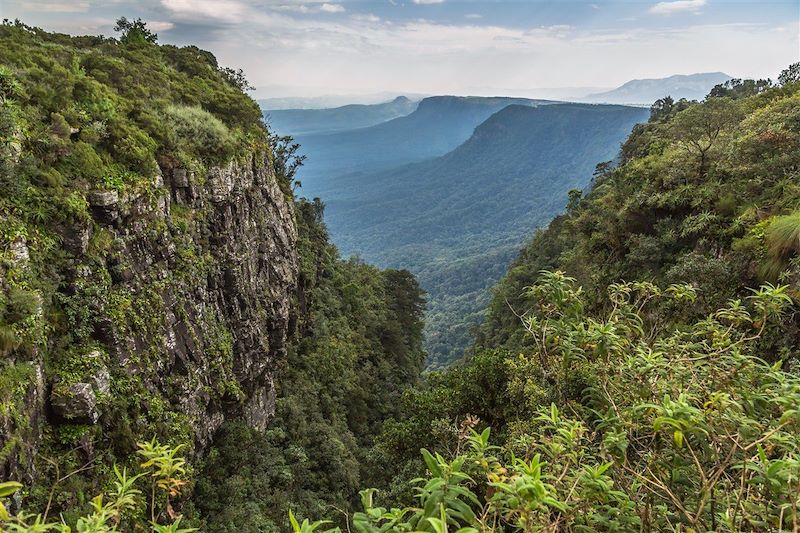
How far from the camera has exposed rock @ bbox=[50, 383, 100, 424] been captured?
8398mm

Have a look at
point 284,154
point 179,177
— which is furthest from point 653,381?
point 284,154

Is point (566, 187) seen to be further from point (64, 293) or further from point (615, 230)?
point (64, 293)

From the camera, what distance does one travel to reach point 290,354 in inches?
863

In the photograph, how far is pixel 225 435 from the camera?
1438cm

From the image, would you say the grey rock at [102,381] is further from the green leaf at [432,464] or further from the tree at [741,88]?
the tree at [741,88]

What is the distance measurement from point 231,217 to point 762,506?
622 inches

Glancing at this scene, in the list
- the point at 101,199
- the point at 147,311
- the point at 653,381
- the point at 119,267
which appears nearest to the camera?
the point at 653,381

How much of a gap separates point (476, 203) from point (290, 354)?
13494 centimetres

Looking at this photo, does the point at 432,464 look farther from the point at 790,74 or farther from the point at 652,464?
the point at 790,74

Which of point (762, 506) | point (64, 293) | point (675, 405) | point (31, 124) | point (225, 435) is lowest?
point (225, 435)

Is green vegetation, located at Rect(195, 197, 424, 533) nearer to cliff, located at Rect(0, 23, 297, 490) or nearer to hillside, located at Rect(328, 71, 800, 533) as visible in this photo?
cliff, located at Rect(0, 23, 297, 490)

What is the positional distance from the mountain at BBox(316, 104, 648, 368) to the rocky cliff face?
1845 inches

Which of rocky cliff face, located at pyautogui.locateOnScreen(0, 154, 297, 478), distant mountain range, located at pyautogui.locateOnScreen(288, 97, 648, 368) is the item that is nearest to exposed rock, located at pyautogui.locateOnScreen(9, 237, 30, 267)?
rocky cliff face, located at pyautogui.locateOnScreen(0, 154, 297, 478)

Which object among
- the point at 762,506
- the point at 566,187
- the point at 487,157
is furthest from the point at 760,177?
the point at 487,157
